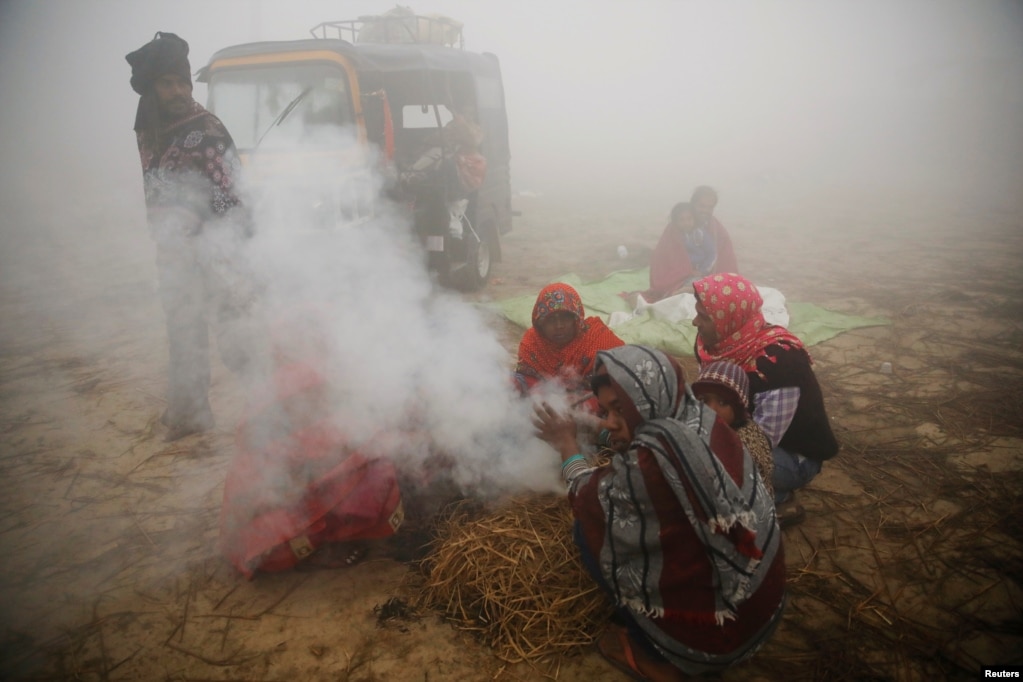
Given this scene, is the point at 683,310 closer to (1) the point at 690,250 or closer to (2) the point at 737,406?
(1) the point at 690,250

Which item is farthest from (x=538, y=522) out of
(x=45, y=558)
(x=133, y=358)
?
(x=133, y=358)

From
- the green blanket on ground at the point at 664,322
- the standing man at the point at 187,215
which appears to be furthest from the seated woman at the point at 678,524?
the green blanket on ground at the point at 664,322

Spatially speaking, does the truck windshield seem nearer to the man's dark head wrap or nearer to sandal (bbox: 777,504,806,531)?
the man's dark head wrap

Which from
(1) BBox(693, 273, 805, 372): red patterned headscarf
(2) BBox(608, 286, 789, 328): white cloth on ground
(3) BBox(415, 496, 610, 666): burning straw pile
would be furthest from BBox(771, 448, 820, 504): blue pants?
(2) BBox(608, 286, 789, 328): white cloth on ground

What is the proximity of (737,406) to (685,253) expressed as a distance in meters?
4.36

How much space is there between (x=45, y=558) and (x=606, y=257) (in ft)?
25.2

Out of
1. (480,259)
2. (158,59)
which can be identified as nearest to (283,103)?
(158,59)

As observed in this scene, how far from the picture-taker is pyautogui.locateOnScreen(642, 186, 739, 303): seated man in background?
20.0 ft

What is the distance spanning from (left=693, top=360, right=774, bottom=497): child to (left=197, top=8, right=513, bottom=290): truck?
11.6 feet

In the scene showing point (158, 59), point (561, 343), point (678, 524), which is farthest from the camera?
point (561, 343)

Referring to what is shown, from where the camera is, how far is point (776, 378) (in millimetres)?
2342

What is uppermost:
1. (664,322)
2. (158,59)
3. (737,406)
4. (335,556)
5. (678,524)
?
(158,59)

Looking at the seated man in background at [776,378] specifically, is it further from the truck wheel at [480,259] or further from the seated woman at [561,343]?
the truck wheel at [480,259]

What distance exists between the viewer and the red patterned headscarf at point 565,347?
10.1 ft
